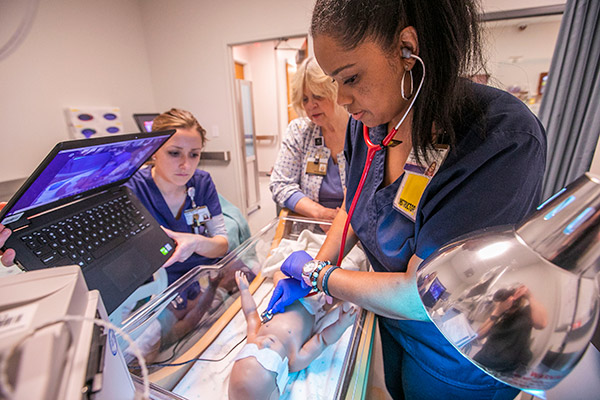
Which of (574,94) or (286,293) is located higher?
(574,94)

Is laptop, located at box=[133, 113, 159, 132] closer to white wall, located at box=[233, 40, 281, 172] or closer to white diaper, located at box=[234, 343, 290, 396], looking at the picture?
white wall, located at box=[233, 40, 281, 172]

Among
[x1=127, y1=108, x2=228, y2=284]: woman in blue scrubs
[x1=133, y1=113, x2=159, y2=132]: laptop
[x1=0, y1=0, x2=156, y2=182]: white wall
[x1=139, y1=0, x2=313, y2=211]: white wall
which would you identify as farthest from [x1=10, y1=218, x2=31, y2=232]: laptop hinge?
[x1=139, y1=0, x2=313, y2=211]: white wall

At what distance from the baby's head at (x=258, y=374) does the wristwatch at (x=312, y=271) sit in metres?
0.26

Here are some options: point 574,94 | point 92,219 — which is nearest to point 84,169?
point 92,219

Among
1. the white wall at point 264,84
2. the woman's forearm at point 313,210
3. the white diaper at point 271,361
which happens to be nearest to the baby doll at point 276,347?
the white diaper at point 271,361

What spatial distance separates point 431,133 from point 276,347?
0.84 meters

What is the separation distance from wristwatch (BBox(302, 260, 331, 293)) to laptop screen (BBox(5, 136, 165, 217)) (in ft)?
2.32

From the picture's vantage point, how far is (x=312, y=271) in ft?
2.97

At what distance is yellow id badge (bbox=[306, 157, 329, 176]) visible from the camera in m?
1.82

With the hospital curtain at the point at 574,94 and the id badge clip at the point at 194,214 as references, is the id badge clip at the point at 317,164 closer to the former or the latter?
the id badge clip at the point at 194,214

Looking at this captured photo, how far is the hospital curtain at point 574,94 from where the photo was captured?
165 cm

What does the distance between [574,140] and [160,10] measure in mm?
4366

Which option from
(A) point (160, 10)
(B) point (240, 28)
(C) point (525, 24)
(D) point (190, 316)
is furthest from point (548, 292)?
(A) point (160, 10)

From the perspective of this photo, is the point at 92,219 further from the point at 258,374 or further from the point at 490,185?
the point at 490,185
